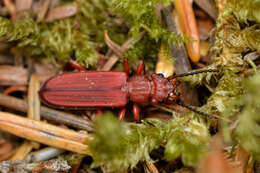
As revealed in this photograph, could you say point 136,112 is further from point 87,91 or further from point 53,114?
point 53,114

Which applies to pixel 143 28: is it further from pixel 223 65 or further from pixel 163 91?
pixel 223 65

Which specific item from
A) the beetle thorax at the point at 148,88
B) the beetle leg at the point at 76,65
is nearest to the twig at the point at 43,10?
the beetle leg at the point at 76,65

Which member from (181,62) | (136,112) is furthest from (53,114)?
(181,62)

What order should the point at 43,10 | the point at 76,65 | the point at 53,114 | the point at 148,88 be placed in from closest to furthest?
the point at 148,88 → the point at 53,114 → the point at 76,65 → the point at 43,10

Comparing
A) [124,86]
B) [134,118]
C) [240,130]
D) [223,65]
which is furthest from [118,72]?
[240,130]

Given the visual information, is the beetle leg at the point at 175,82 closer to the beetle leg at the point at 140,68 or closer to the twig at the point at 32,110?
the beetle leg at the point at 140,68
